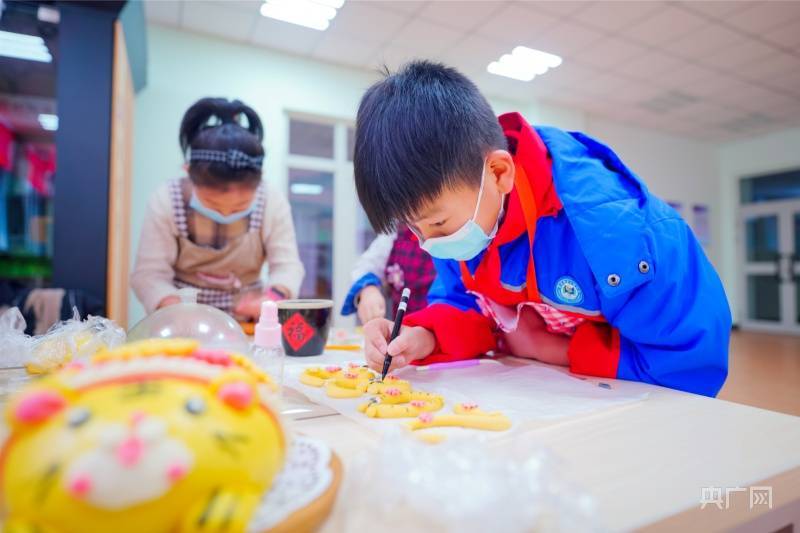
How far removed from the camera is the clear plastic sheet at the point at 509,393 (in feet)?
1.94

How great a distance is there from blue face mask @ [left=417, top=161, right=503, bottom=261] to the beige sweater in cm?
85

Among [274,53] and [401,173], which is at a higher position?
[274,53]

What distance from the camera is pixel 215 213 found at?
4.85ft

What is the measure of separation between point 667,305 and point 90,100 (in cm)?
232

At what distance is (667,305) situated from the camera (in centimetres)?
76

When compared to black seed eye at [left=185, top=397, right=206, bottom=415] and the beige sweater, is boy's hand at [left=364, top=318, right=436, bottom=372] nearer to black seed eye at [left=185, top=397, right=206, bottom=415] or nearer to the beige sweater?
black seed eye at [left=185, top=397, right=206, bottom=415]

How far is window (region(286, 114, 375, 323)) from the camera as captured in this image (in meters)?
4.55

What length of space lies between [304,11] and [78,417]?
3800mm

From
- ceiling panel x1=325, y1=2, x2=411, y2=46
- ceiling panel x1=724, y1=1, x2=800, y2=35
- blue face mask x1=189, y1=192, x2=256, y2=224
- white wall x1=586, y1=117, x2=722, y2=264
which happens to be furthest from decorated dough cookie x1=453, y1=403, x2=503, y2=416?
white wall x1=586, y1=117, x2=722, y2=264

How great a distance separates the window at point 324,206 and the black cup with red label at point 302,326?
3.53 m

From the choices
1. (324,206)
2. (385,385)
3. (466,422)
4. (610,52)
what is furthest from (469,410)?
(610,52)

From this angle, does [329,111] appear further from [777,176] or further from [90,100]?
[777,176]

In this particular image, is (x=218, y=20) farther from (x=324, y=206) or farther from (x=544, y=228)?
(x=544, y=228)

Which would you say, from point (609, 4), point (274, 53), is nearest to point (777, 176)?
point (609, 4)
